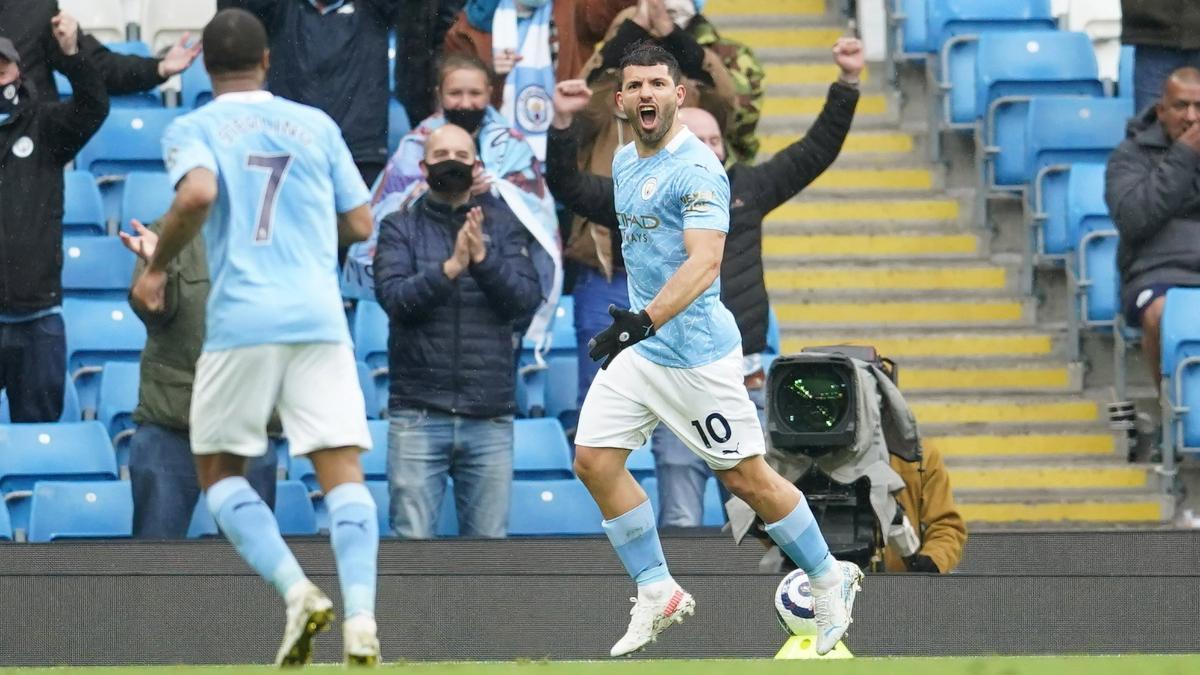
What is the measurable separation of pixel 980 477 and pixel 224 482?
225 inches

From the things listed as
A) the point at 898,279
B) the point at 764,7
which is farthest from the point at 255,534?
the point at 764,7

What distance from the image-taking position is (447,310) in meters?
9.98

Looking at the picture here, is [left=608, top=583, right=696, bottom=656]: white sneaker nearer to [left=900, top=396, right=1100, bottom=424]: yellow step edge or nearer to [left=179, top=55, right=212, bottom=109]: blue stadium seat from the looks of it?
[left=900, top=396, right=1100, bottom=424]: yellow step edge

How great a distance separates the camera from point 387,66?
11547 mm

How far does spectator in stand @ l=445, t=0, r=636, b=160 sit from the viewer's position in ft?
38.3

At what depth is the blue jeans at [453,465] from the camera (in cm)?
980

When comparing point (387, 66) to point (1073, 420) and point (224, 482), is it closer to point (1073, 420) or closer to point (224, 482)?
point (1073, 420)

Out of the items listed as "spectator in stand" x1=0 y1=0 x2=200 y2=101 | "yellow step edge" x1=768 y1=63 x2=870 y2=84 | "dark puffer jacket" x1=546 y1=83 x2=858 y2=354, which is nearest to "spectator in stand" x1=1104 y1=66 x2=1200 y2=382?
"dark puffer jacket" x1=546 y1=83 x2=858 y2=354

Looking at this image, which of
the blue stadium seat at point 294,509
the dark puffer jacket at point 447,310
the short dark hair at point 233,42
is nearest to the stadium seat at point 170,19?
the dark puffer jacket at point 447,310

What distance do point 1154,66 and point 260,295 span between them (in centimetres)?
672

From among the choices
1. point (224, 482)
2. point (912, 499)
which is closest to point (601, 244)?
point (912, 499)

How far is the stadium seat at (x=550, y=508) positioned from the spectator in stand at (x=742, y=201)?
0.48 meters

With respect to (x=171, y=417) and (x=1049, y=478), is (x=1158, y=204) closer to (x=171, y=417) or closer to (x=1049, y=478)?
(x=1049, y=478)

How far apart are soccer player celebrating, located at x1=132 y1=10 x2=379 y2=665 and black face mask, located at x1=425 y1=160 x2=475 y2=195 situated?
3.18 m
